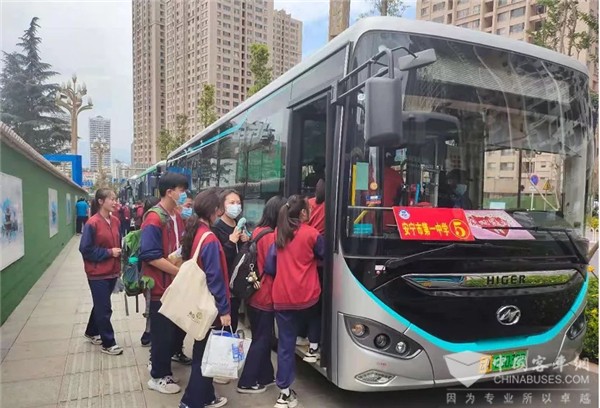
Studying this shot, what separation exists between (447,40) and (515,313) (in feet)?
7.33

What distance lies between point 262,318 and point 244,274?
475 mm

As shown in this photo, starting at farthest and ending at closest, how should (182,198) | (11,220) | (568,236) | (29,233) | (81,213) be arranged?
(81,213)
(29,233)
(11,220)
(182,198)
(568,236)

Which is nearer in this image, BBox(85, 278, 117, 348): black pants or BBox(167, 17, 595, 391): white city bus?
BBox(167, 17, 595, 391): white city bus

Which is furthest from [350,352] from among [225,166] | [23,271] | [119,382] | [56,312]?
[23,271]

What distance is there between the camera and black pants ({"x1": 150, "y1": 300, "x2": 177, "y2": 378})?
3.71 m

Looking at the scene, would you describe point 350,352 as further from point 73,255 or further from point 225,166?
point 73,255

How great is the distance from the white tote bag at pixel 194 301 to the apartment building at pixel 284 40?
55.4 ft

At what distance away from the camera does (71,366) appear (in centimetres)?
439

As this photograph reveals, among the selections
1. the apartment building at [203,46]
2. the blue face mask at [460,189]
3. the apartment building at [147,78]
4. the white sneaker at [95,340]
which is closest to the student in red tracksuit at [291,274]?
the blue face mask at [460,189]

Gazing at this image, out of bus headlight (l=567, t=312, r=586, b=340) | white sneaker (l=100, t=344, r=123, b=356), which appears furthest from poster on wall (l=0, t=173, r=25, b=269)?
bus headlight (l=567, t=312, r=586, b=340)

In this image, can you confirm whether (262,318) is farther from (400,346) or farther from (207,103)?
(207,103)

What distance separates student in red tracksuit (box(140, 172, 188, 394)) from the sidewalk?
190 mm

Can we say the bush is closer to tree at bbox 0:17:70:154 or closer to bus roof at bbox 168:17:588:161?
bus roof at bbox 168:17:588:161
